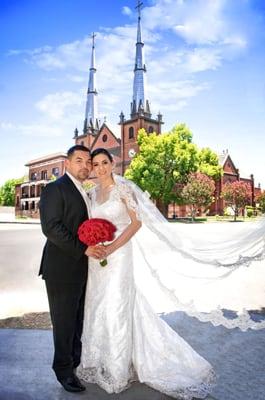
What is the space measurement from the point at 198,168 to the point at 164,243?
43.5m

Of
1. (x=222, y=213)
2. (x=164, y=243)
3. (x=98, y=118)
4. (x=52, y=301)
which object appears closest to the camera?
(x=52, y=301)

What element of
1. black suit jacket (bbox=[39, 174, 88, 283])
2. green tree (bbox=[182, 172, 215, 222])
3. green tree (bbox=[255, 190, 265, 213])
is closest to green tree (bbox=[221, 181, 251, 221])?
green tree (bbox=[255, 190, 265, 213])

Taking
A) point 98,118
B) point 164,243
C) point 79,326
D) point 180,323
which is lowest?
point 180,323

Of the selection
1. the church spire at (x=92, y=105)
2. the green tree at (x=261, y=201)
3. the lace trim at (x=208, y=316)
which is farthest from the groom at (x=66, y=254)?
the church spire at (x=92, y=105)

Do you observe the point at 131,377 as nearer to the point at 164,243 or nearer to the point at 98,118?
the point at 164,243

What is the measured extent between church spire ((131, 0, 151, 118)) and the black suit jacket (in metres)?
56.0

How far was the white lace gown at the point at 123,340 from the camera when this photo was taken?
10.1 ft

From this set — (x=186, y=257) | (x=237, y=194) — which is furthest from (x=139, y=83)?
(x=186, y=257)

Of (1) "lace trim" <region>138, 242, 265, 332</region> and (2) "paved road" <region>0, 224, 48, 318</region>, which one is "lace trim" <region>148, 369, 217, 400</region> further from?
(2) "paved road" <region>0, 224, 48, 318</region>

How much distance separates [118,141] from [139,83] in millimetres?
11297

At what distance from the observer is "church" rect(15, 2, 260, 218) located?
186 ft

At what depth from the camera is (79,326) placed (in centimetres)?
337

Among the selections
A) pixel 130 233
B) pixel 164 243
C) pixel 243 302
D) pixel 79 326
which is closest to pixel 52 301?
pixel 79 326

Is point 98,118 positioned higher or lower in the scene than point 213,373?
higher
